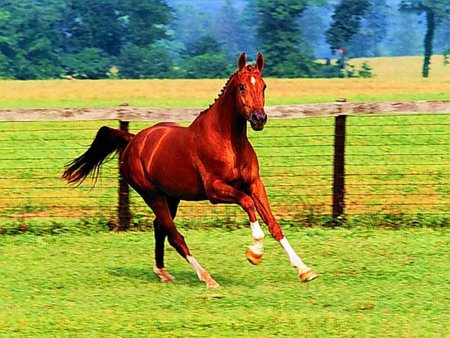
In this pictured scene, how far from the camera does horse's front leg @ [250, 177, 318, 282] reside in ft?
29.0

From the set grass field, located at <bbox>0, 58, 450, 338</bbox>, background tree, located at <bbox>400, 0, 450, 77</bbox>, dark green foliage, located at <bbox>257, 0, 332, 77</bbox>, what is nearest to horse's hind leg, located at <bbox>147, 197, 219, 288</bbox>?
grass field, located at <bbox>0, 58, 450, 338</bbox>

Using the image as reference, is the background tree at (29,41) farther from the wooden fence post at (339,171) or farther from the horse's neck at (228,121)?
the horse's neck at (228,121)

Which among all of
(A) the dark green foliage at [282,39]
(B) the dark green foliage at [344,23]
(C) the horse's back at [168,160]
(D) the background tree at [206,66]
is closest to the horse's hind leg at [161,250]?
(C) the horse's back at [168,160]

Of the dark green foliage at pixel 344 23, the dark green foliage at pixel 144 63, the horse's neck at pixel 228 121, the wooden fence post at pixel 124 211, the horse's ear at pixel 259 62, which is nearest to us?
the horse's ear at pixel 259 62

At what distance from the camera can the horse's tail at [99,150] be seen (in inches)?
421

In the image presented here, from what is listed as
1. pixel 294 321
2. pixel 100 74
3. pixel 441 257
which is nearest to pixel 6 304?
pixel 294 321

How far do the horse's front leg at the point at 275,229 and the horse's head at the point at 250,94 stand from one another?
68 centimetres

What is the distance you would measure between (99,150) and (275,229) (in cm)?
277

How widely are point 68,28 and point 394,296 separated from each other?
3607 inches

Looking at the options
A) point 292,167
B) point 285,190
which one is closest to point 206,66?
point 292,167

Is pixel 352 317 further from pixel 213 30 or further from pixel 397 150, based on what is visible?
pixel 213 30

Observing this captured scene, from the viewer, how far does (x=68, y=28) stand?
97812 millimetres

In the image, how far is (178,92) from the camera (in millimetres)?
49156

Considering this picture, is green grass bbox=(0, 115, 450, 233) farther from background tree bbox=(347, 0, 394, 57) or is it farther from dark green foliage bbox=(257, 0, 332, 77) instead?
background tree bbox=(347, 0, 394, 57)
